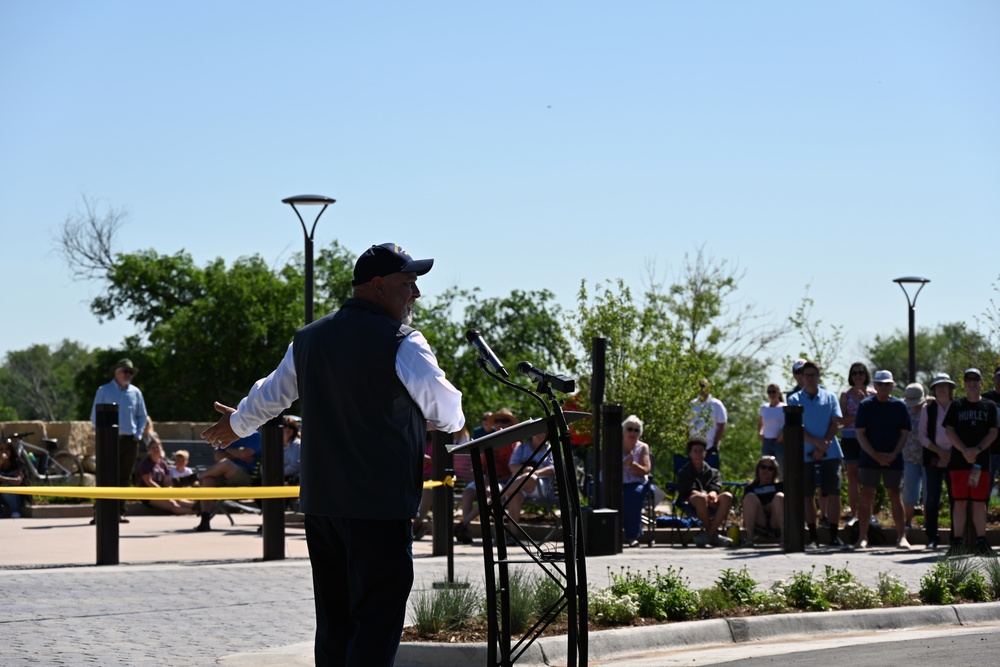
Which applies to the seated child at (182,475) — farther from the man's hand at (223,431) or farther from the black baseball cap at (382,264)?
the black baseball cap at (382,264)

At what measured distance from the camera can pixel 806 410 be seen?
16.1m

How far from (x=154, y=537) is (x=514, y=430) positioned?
1216 centimetres

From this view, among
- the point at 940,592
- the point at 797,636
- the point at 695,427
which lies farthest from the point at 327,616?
the point at 695,427

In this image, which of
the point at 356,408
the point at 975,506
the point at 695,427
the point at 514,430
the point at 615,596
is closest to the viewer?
the point at 356,408

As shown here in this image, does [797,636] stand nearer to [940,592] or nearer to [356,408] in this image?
[940,592]

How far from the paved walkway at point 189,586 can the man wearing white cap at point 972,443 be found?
78cm

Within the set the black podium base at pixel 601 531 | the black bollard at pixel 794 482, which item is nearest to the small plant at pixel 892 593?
the black podium base at pixel 601 531

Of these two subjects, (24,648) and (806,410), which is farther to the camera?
(806,410)

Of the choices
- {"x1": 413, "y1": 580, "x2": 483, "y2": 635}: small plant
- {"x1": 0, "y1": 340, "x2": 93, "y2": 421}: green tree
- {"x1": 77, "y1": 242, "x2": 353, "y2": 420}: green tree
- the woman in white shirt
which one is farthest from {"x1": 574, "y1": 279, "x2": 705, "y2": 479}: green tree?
{"x1": 0, "y1": 340, "x2": 93, "y2": 421}: green tree

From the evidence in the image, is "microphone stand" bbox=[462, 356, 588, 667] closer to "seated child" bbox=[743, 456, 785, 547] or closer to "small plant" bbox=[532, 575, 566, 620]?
"small plant" bbox=[532, 575, 566, 620]

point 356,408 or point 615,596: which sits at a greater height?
point 356,408

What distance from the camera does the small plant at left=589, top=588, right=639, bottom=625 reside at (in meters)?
9.11

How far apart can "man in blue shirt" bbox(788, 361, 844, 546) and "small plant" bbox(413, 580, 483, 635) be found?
7.89 m

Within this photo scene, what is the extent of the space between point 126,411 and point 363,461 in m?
13.5
